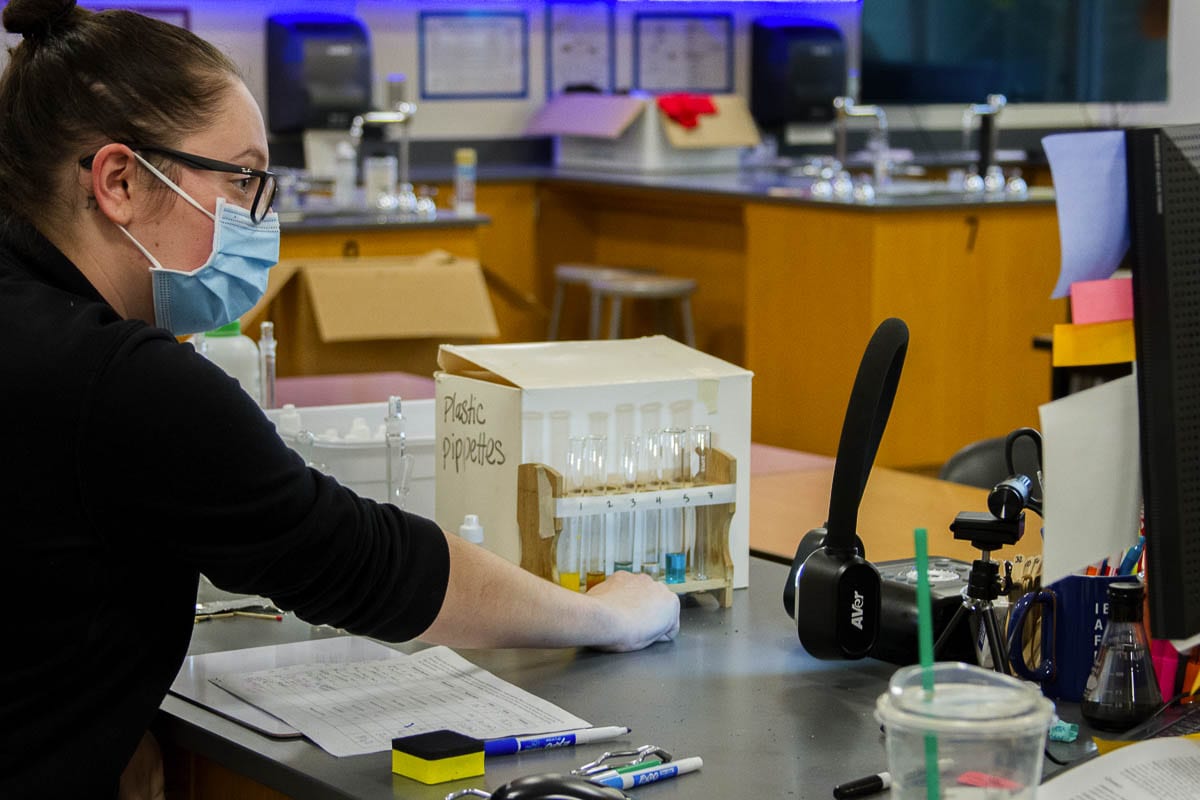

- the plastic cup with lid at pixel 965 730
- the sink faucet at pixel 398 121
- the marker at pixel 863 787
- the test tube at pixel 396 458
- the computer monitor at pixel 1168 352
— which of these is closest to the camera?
the plastic cup with lid at pixel 965 730

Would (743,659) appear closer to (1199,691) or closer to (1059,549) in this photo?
(1199,691)

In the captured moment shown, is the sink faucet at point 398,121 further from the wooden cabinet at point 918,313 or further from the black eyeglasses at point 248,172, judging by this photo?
the black eyeglasses at point 248,172

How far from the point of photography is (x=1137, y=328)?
1070 mm

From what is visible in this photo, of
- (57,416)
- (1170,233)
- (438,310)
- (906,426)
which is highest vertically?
(1170,233)

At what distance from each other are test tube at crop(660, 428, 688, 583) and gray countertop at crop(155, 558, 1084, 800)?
0.18 feet

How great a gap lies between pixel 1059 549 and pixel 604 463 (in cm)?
68

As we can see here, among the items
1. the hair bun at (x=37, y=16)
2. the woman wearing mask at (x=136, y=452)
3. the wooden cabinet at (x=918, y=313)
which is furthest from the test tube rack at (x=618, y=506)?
the wooden cabinet at (x=918, y=313)

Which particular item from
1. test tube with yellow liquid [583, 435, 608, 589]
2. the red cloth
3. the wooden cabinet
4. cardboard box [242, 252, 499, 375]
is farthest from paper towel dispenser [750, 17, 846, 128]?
test tube with yellow liquid [583, 435, 608, 589]

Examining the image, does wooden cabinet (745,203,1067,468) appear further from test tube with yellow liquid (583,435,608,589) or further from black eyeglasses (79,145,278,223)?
black eyeglasses (79,145,278,223)

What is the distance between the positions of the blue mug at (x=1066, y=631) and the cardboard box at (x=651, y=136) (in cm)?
514

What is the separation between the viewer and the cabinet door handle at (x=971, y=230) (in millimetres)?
5156

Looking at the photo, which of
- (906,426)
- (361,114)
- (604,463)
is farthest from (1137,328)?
(361,114)

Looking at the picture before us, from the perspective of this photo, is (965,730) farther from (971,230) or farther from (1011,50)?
(1011,50)

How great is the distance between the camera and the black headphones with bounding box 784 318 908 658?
4.55 feet
